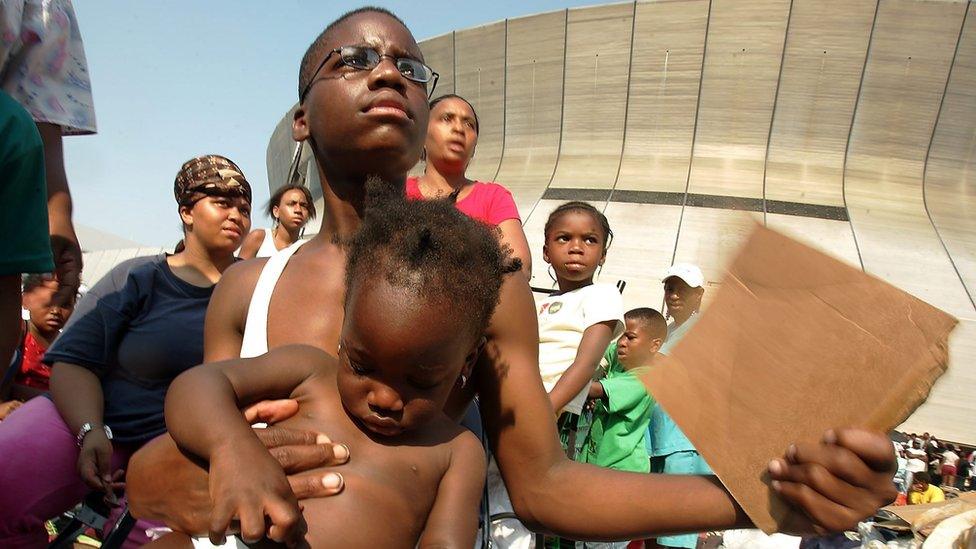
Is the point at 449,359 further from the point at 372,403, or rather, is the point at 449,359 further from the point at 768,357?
the point at 768,357

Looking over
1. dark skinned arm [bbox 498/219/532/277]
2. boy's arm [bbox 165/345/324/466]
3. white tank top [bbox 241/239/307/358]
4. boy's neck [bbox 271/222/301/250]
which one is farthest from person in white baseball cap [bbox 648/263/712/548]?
boy's arm [bbox 165/345/324/466]

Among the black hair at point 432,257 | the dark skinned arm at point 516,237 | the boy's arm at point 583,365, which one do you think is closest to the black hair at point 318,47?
the black hair at point 432,257

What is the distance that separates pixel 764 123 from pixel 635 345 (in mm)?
16608

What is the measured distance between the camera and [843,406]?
3.52ft

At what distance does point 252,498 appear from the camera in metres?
1.09

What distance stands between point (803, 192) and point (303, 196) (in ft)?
55.3

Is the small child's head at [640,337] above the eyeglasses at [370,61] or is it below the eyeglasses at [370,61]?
below

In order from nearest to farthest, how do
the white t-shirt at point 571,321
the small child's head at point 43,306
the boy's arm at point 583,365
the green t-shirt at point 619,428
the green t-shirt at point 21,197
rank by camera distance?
1. the green t-shirt at point 21,197
2. the boy's arm at point 583,365
3. the white t-shirt at point 571,321
4. the green t-shirt at point 619,428
5. the small child's head at point 43,306

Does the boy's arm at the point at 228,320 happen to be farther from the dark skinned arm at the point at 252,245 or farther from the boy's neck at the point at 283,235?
the dark skinned arm at the point at 252,245

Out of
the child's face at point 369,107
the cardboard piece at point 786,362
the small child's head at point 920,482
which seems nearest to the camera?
the cardboard piece at point 786,362

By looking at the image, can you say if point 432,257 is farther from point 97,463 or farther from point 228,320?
point 97,463

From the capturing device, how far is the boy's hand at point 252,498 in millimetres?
1077

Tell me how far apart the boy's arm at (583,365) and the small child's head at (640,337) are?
41.9 inches

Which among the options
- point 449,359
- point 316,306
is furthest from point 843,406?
point 316,306
